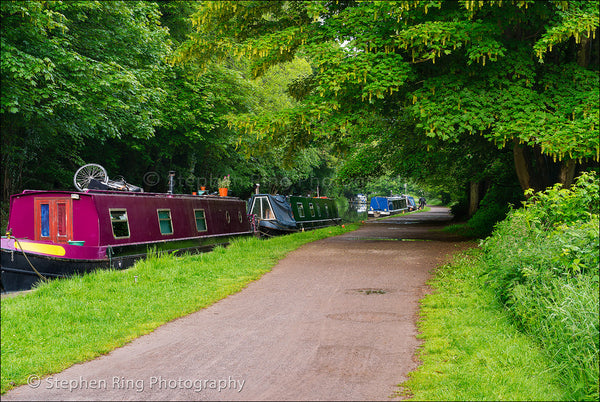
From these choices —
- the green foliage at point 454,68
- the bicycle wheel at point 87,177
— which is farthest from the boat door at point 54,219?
the green foliage at point 454,68

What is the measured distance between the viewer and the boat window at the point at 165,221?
14.4 metres

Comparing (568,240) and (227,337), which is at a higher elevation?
(568,240)

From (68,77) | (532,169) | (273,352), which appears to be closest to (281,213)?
(68,77)

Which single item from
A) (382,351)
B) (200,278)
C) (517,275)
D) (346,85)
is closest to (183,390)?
(382,351)

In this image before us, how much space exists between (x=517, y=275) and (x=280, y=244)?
9.27 meters

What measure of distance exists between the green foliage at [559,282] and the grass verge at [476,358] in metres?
0.18

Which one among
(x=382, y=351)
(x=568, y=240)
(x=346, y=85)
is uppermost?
(x=346, y=85)

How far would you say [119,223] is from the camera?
12.8 m

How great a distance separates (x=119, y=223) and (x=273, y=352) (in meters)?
8.35

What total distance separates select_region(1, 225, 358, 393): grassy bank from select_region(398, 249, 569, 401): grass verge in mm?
3360

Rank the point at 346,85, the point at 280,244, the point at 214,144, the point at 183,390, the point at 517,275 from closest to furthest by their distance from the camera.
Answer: the point at 183,390 < the point at 517,275 < the point at 346,85 < the point at 280,244 < the point at 214,144

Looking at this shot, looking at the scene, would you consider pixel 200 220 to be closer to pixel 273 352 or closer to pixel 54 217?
pixel 54 217

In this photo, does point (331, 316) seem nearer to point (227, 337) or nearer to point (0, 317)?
point (227, 337)

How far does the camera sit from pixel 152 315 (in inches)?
283
